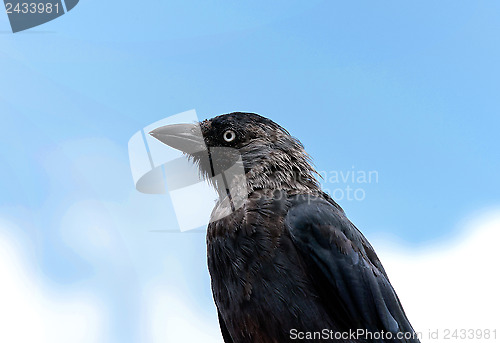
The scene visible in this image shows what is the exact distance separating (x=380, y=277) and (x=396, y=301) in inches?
11.2

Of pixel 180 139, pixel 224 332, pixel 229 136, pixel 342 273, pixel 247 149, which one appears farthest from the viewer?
pixel 180 139

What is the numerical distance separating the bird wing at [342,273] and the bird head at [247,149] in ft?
1.87

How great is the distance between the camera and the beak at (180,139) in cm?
570

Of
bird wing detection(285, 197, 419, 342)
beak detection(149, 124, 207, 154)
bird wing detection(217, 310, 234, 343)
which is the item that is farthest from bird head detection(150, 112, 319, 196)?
bird wing detection(217, 310, 234, 343)

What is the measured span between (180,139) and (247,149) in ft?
2.72

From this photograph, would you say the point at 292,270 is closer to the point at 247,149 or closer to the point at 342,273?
the point at 342,273

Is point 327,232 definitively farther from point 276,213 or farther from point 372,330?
point 372,330

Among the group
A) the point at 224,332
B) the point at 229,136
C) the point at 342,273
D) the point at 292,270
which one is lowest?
the point at 224,332

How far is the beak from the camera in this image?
5.70 m

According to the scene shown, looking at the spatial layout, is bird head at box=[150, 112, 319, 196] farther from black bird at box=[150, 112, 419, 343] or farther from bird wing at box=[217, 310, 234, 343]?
bird wing at box=[217, 310, 234, 343]

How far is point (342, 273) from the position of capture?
4.51 metres

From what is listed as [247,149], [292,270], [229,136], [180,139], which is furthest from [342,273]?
[180,139]

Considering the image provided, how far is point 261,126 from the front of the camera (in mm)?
5609

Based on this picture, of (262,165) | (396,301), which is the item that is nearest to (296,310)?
(396,301)
